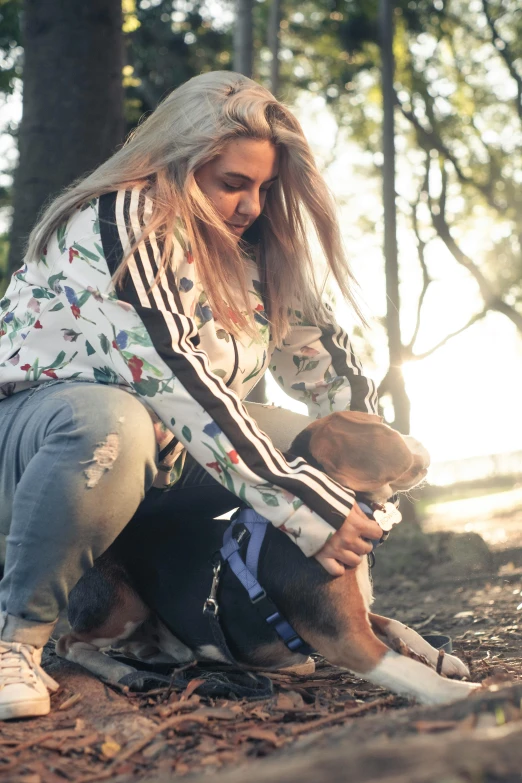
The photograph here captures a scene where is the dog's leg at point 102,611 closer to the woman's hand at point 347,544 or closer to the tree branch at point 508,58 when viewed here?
the woman's hand at point 347,544

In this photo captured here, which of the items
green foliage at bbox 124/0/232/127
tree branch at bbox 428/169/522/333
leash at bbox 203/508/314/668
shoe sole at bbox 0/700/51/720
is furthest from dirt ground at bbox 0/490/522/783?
tree branch at bbox 428/169/522/333

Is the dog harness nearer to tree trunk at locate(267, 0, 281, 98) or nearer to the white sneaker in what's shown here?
the white sneaker

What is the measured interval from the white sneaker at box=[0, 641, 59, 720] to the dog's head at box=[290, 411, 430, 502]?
113 centimetres

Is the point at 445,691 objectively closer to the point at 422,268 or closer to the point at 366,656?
the point at 366,656

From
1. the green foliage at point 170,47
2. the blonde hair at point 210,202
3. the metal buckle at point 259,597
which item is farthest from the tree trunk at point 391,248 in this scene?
the metal buckle at point 259,597

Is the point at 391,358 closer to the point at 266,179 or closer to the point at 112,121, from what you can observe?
the point at 112,121

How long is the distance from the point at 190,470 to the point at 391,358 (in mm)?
6911

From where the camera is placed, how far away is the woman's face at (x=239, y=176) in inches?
123

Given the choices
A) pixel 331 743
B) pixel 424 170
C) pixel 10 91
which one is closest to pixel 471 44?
pixel 424 170

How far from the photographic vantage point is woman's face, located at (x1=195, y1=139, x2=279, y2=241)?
313 centimetres

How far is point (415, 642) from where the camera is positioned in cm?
298

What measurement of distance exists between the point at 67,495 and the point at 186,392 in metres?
0.48

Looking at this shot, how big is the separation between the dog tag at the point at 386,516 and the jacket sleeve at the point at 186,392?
279 mm

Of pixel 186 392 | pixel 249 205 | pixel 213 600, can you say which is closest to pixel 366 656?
pixel 213 600
